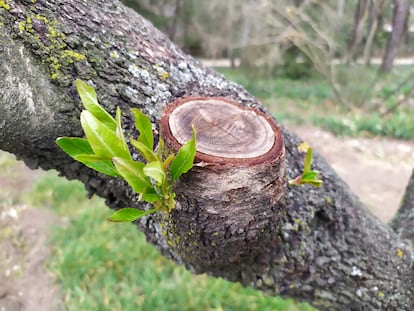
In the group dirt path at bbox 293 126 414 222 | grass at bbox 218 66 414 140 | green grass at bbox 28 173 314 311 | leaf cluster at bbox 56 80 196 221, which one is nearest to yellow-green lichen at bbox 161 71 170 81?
leaf cluster at bbox 56 80 196 221

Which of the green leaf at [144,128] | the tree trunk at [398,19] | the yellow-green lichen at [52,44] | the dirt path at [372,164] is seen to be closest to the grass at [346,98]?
the dirt path at [372,164]

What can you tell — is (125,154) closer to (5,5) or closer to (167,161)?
(167,161)

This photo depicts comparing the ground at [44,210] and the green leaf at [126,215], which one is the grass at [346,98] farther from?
the green leaf at [126,215]

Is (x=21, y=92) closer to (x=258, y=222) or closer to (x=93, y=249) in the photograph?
(x=258, y=222)

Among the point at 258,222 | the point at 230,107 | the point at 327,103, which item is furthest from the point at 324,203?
the point at 327,103

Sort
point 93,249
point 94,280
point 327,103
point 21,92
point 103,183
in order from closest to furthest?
1. point 21,92
2. point 103,183
3. point 94,280
4. point 93,249
5. point 327,103
